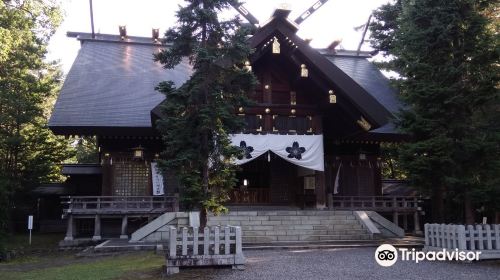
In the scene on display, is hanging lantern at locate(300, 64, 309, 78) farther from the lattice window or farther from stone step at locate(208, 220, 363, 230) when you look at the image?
the lattice window

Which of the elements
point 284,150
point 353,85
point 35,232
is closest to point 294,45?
point 353,85

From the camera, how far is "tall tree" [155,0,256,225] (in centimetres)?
852

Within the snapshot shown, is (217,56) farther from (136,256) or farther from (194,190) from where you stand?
(136,256)

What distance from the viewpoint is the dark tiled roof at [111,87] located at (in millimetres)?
15646

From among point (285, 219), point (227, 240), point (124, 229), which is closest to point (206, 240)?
point (227, 240)

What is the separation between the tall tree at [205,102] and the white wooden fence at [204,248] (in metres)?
0.54

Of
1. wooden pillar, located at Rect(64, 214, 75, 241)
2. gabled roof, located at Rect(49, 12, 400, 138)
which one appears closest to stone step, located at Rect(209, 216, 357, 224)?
gabled roof, located at Rect(49, 12, 400, 138)

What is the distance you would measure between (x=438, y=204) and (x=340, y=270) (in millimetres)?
7672

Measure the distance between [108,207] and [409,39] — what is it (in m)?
10.7

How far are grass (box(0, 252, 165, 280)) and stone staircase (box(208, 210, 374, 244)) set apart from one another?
127 inches

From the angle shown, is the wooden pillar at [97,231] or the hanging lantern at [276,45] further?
the hanging lantern at [276,45]

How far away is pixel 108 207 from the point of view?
1466cm

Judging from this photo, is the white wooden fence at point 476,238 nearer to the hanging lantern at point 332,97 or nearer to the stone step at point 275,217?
the stone step at point 275,217

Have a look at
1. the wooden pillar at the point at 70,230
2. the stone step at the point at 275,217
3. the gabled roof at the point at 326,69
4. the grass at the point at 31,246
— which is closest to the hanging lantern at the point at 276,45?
the gabled roof at the point at 326,69
